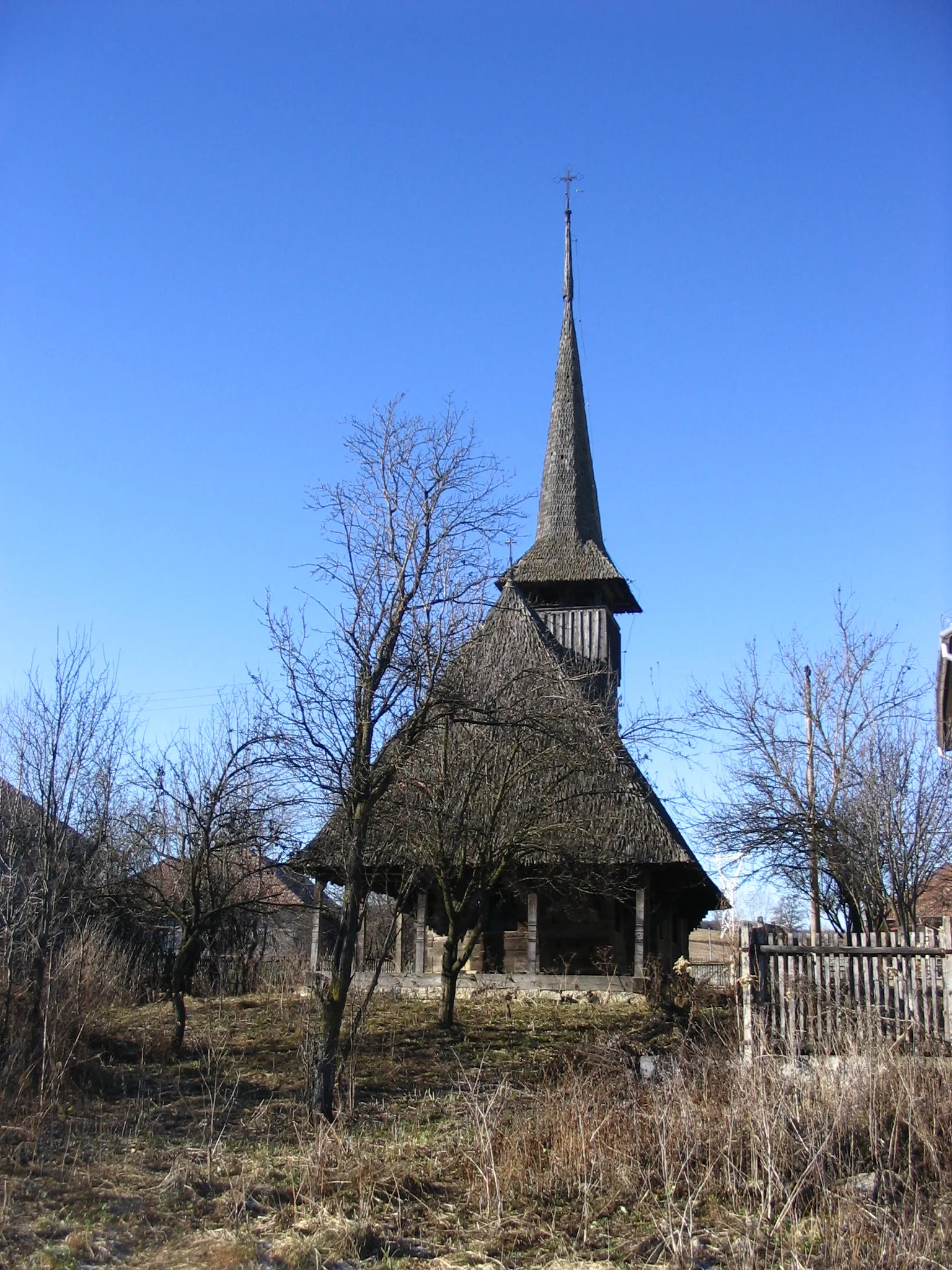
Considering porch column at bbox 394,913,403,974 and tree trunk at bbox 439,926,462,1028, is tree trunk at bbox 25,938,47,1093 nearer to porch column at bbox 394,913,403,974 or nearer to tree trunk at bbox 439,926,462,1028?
tree trunk at bbox 439,926,462,1028

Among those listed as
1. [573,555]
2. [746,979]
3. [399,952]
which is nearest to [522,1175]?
[746,979]

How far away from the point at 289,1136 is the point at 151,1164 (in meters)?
0.98

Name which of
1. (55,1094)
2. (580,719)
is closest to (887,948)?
(580,719)

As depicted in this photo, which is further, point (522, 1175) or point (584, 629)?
point (584, 629)

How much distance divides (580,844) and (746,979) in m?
4.08

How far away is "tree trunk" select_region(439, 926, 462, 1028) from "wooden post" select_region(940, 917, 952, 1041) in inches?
203

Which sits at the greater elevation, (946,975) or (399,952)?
(946,975)

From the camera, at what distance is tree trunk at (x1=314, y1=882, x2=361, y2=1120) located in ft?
25.1

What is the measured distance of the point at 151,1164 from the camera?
6.80m

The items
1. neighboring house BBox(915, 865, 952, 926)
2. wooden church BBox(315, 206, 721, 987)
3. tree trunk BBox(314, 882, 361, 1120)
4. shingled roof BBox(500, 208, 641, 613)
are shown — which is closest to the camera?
tree trunk BBox(314, 882, 361, 1120)

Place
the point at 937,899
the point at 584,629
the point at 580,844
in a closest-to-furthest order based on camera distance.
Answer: the point at 580,844, the point at 584,629, the point at 937,899

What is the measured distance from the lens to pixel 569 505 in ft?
83.2

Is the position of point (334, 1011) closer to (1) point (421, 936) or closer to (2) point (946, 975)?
(2) point (946, 975)

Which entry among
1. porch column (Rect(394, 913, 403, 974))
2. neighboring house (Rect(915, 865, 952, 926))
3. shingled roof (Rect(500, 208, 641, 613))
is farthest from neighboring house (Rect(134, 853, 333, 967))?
neighboring house (Rect(915, 865, 952, 926))
